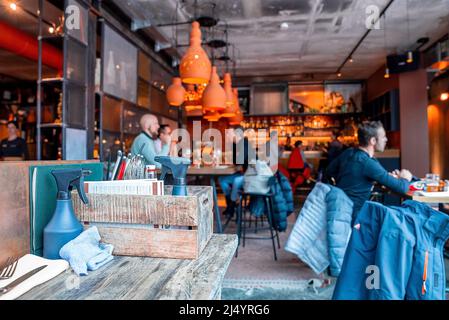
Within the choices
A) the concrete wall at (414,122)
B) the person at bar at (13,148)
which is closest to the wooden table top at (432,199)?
the concrete wall at (414,122)

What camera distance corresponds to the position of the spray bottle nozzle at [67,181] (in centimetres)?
98

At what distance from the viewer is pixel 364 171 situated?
115 inches

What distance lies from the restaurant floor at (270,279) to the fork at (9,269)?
1.98 meters

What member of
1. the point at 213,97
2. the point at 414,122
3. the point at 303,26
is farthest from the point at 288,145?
the point at 213,97

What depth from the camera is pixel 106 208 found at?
3.43 feet

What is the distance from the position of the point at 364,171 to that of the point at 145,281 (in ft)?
8.26

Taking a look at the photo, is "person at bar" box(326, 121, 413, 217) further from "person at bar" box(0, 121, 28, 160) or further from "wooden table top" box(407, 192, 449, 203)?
"person at bar" box(0, 121, 28, 160)

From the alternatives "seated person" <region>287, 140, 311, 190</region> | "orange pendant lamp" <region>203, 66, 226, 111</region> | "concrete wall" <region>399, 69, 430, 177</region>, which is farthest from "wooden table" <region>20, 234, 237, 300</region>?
"concrete wall" <region>399, 69, 430, 177</region>

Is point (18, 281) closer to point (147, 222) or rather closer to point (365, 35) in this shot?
point (147, 222)

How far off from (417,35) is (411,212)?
5.98 m

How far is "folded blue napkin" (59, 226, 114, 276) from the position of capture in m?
0.90

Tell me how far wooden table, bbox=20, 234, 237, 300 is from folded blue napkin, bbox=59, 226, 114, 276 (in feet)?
0.07

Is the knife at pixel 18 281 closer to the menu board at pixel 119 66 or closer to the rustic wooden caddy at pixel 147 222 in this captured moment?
the rustic wooden caddy at pixel 147 222
